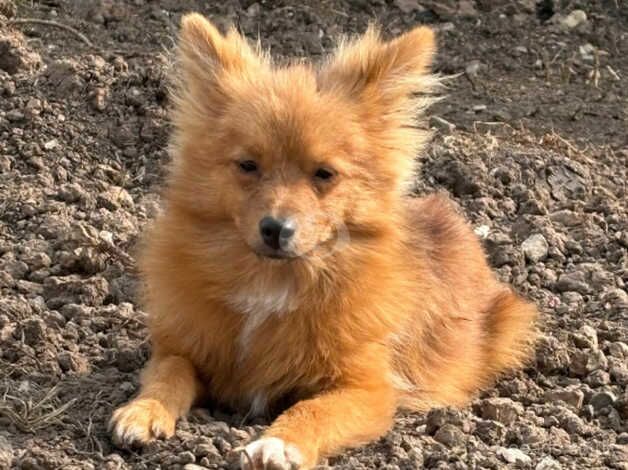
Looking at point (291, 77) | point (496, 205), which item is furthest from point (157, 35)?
point (291, 77)

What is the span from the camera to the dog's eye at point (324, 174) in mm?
6320

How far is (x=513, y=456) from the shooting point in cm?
629

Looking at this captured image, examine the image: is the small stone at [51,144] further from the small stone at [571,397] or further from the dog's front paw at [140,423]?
the small stone at [571,397]

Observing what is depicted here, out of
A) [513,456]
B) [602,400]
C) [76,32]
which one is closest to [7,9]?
[76,32]

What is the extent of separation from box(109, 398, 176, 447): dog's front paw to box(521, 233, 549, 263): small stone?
3.02 metres

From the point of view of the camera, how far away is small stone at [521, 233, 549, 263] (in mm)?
8422

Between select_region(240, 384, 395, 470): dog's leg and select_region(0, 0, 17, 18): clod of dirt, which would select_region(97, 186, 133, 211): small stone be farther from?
select_region(240, 384, 395, 470): dog's leg

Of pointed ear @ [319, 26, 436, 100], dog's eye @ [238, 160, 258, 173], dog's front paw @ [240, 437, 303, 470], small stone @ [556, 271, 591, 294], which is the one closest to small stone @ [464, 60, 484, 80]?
small stone @ [556, 271, 591, 294]

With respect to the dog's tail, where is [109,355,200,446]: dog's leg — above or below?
below

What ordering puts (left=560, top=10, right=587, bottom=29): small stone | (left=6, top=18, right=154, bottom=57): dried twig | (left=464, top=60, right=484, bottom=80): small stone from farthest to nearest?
(left=560, top=10, right=587, bottom=29): small stone, (left=464, top=60, right=484, bottom=80): small stone, (left=6, top=18, right=154, bottom=57): dried twig

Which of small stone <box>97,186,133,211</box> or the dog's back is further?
small stone <box>97,186,133,211</box>

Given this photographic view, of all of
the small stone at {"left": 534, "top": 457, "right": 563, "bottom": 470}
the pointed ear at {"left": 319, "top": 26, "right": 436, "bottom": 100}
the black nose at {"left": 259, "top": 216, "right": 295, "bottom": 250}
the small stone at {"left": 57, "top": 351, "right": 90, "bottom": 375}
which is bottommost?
the small stone at {"left": 57, "top": 351, "right": 90, "bottom": 375}

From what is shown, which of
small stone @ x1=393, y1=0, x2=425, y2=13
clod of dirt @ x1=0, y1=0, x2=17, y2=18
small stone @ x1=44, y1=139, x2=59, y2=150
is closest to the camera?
small stone @ x1=44, y1=139, x2=59, y2=150

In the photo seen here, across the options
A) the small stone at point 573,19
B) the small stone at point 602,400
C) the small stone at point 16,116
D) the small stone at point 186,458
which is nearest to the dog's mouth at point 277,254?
the small stone at point 186,458
